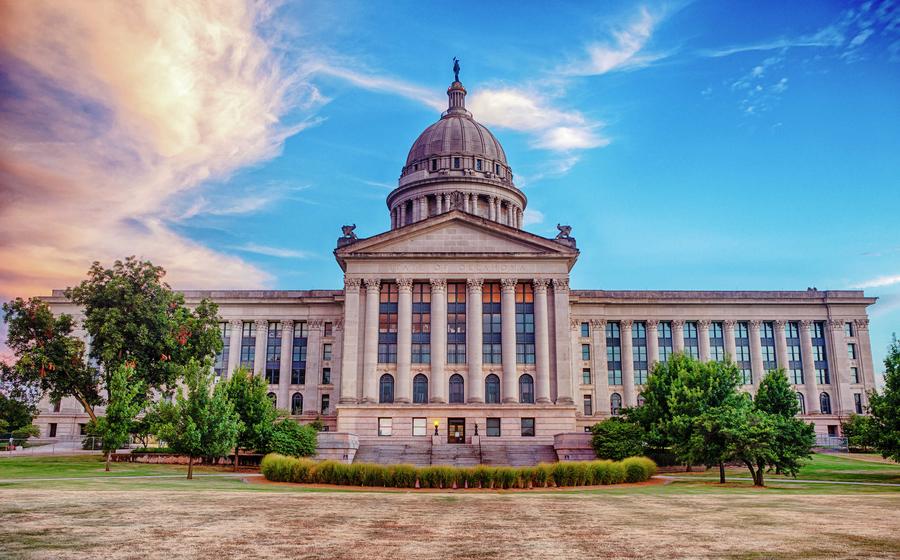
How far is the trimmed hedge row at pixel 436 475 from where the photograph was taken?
131 ft

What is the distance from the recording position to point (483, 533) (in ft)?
62.7

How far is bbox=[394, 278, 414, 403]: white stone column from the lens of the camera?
6857cm

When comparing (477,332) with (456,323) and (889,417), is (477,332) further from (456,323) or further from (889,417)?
(889,417)

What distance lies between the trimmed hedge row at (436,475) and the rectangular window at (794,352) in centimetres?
5482

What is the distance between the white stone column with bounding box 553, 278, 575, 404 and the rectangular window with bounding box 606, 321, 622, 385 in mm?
17646

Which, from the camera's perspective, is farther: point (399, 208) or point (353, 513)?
point (399, 208)

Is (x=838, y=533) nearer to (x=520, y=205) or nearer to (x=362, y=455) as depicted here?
(x=362, y=455)

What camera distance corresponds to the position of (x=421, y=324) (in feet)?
234

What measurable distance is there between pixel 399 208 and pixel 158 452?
55969 millimetres

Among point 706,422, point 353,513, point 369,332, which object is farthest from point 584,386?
point 353,513

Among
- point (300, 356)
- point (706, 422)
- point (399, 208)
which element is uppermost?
point (399, 208)

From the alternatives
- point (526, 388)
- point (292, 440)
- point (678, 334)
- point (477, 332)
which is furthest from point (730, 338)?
point (292, 440)

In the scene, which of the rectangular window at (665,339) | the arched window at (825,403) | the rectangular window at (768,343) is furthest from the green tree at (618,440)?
the arched window at (825,403)

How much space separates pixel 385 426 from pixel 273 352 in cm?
2470
